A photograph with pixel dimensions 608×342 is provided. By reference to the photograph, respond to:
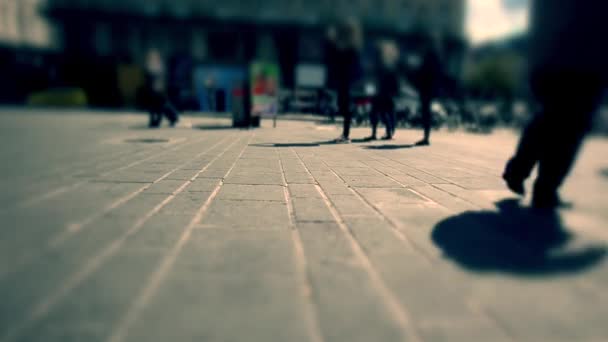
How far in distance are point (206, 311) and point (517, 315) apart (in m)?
1.14

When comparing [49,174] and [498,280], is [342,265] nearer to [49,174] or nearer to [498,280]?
[498,280]

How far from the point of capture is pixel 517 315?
1.50m

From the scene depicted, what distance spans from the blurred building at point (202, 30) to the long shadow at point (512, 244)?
30506 millimetres

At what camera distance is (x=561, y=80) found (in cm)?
287

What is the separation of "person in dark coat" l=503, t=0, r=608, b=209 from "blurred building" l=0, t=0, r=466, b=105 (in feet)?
98.4

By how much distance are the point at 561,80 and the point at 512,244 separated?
138 centimetres

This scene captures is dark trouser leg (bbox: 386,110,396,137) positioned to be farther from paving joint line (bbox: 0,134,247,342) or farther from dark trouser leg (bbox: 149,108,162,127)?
paving joint line (bbox: 0,134,247,342)

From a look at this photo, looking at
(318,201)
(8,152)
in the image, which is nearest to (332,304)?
(318,201)

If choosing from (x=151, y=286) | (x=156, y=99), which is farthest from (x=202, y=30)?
(x=151, y=286)

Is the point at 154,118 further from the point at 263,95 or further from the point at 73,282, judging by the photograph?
the point at 73,282

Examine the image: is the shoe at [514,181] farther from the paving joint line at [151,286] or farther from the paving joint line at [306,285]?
the paving joint line at [151,286]

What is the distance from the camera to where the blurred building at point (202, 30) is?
100 feet

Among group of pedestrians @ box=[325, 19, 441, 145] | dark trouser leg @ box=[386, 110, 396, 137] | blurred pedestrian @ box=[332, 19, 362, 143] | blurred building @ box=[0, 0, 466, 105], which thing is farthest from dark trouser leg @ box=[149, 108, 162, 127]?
blurred building @ box=[0, 0, 466, 105]

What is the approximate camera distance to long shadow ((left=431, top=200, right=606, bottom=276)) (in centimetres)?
195
